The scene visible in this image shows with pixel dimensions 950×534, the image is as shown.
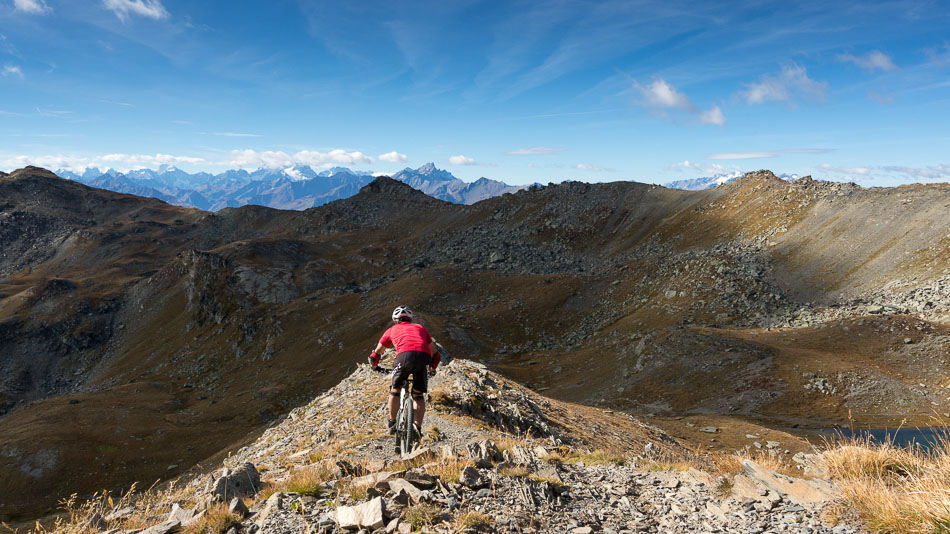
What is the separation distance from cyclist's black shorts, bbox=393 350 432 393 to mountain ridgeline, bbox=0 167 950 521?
23.7 metres

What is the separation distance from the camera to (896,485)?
6.50m

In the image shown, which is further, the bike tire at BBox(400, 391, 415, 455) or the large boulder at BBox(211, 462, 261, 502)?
the bike tire at BBox(400, 391, 415, 455)

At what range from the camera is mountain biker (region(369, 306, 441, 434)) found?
10430 millimetres

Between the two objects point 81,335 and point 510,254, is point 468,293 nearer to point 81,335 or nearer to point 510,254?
point 510,254

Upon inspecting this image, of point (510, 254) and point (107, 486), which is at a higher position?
point (510, 254)

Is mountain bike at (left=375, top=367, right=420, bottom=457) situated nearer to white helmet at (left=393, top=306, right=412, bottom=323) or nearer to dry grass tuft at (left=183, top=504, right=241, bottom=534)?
white helmet at (left=393, top=306, right=412, bottom=323)

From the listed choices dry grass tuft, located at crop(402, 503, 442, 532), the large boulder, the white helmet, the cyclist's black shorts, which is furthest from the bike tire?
dry grass tuft, located at crop(402, 503, 442, 532)

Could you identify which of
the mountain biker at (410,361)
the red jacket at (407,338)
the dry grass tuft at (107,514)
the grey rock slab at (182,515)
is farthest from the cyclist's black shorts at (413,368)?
the dry grass tuft at (107,514)

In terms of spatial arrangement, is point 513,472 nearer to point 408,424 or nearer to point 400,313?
point 408,424

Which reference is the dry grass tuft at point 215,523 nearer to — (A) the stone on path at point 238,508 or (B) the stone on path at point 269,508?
(A) the stone on path at point 238,508

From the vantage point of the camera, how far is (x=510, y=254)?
284 ft

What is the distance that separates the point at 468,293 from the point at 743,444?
148 feet

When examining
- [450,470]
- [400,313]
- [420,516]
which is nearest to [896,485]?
[450,470]

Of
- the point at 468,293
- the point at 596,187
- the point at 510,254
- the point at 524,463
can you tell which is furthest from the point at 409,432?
the point at 596,187
